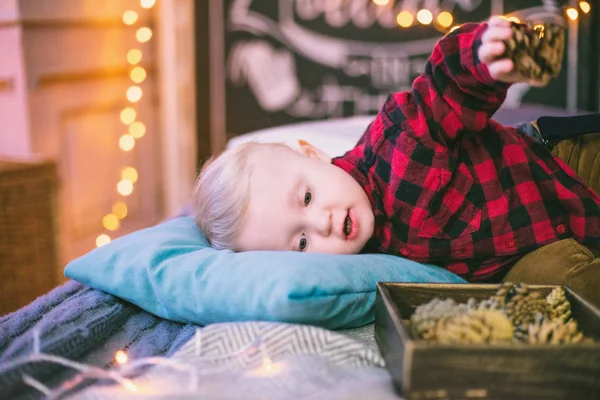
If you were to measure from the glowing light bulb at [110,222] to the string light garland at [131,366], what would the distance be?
167 cm

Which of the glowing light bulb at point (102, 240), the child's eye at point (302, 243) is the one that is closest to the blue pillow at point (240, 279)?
the child's eye at point (302, 243)

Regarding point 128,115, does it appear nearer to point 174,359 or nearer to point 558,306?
point 174,359

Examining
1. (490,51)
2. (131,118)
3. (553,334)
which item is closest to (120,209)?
(131,118)

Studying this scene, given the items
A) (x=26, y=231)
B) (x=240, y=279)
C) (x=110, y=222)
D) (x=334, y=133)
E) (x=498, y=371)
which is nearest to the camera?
(x=498, y=371)

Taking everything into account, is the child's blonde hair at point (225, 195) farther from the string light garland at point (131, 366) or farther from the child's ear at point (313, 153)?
the string light garland at point (131, 366)

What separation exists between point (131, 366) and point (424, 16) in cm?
180

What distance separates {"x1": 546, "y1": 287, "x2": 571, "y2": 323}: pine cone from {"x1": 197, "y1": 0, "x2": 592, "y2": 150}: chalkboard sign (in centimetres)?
154

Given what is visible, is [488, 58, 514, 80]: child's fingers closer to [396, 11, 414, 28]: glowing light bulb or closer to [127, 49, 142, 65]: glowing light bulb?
[396, 11, 414, 28]: glowing light bulb

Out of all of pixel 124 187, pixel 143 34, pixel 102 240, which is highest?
pixel 143 34

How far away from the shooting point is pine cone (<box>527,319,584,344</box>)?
643mm

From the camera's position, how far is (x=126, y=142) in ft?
8.12

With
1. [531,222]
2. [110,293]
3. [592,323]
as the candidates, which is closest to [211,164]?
[110,293]

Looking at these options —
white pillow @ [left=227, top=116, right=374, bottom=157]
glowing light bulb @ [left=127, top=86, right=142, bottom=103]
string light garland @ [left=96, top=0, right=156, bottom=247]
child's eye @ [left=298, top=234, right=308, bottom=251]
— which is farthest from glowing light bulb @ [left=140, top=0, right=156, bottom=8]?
child's eye @ [left=298, top=234, right=308, bottom=251]

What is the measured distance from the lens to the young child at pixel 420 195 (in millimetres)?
1019
